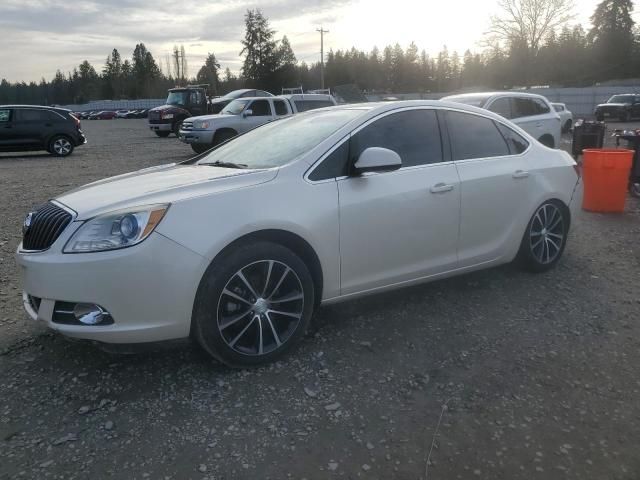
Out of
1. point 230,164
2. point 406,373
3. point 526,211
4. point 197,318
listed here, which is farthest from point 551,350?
point 230,164

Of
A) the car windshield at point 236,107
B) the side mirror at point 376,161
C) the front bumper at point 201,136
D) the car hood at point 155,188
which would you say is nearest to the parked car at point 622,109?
the car windshield at point 236,107

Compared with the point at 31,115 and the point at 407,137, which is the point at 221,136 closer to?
the point at 31,115

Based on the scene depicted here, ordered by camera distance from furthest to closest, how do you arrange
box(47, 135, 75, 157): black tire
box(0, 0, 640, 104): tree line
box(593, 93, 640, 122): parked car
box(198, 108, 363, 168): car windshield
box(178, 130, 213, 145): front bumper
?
box(0, 0, 640, 104): tree line < box(593, 93, 640, 122): parked car < box(47, 135, 75, 157): black tire < box(178, 130, 213, 145): front bumper < box(198, 108, 363, 168): car windshield

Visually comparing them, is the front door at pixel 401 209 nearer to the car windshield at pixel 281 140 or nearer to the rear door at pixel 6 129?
the car windshield at pixel 281 140

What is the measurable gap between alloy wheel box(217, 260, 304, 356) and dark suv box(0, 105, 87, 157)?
52.7ft

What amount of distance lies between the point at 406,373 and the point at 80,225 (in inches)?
81.0

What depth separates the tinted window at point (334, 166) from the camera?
145 inches

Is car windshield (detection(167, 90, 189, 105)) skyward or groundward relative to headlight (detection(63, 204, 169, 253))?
skyward

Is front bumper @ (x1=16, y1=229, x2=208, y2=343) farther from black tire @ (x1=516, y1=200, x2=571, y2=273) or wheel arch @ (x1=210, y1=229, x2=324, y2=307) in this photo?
black tire @ (x1=516, y1=200, x2=571, y2=273)

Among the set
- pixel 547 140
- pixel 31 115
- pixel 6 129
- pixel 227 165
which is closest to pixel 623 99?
pixel 547 140

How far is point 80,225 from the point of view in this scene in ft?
10.3

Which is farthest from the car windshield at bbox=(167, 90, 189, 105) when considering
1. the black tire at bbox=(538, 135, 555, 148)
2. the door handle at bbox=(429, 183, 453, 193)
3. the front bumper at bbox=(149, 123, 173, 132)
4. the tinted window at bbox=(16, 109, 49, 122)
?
the door handle at bbox=(429, 183, 453, 193)

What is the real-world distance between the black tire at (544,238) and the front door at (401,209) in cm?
100

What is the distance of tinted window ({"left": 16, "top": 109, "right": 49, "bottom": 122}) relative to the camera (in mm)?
16861
